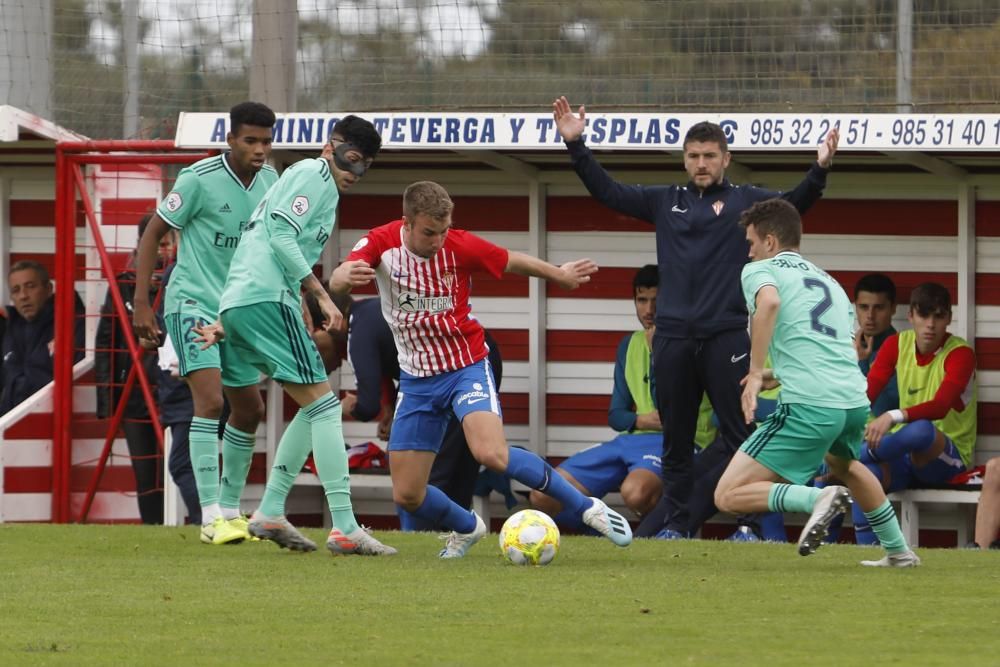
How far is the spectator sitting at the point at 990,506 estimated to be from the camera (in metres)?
10.7

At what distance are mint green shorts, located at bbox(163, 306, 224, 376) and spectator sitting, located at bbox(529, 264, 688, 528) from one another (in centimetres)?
303

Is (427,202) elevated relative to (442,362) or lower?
elevated

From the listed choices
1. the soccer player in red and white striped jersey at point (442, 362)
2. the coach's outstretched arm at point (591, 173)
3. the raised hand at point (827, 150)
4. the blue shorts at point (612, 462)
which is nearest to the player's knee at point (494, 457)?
the soccer player in red and white striped jersey at point (442, 362)

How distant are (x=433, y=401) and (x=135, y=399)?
15.1 ft

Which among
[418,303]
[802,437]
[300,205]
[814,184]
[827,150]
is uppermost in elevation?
[827,150]

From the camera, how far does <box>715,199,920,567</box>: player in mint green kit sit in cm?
798

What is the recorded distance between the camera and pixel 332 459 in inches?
344

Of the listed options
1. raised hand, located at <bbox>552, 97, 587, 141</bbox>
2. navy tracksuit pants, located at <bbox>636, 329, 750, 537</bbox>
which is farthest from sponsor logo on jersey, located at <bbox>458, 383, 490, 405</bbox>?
raised hand, located at <bbox>552, 97, 587, 141</bbox>

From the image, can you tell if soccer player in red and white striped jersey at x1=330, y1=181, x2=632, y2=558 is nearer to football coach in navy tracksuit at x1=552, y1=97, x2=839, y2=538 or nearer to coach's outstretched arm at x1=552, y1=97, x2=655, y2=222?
coach's outstretched arm at x1=552, y1=97, x2=655, y2=222

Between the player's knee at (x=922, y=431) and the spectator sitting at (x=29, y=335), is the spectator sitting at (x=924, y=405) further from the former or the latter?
the spectator sitting at (x=29, y=335)

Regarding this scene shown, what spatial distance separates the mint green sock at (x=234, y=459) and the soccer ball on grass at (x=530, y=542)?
5.07ft

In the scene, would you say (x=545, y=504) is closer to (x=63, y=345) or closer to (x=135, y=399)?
(x=135, y=399)

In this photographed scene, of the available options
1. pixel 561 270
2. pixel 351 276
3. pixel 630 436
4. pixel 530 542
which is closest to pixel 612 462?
pixel 630 436

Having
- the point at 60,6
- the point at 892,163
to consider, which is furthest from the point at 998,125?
the point at 60,6
